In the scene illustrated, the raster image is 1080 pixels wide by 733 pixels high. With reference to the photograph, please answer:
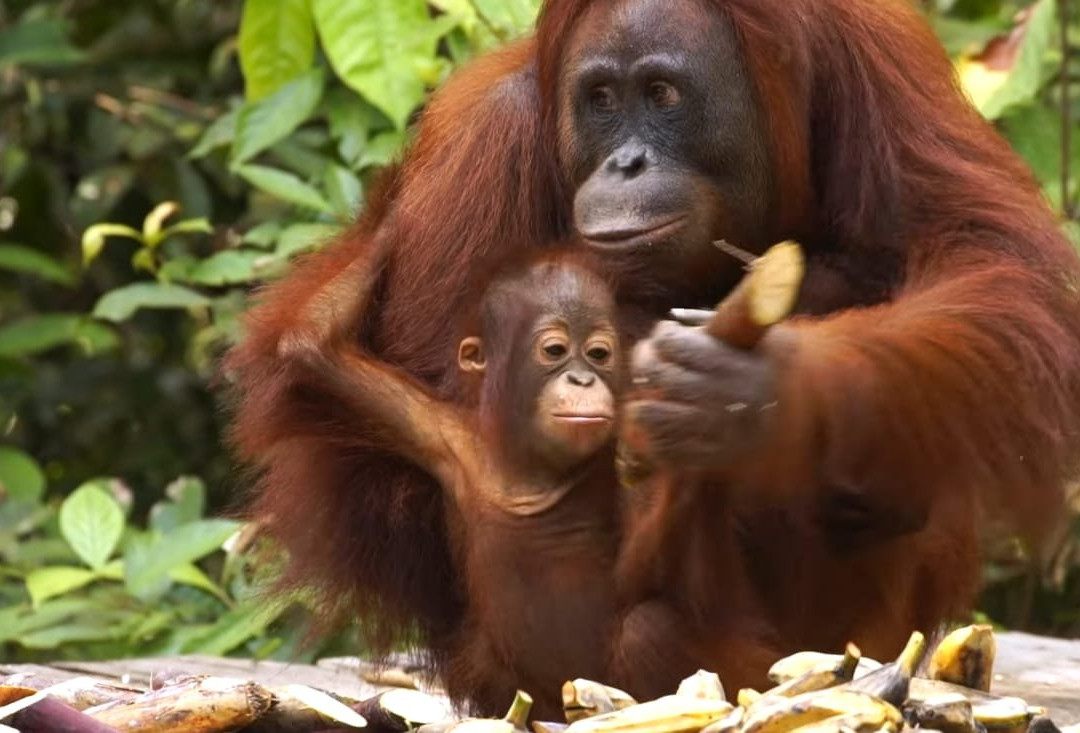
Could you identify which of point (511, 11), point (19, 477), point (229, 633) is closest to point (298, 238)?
point (511, 11)

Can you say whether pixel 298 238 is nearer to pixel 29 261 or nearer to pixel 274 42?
pixel 274 42

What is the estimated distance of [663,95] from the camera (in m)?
2.71

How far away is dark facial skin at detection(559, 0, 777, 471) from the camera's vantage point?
8.62 ft

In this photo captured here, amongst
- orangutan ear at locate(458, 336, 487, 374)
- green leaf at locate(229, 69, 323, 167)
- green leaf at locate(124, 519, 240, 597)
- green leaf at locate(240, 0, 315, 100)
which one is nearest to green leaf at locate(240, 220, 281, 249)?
green leaf at locate(229, 69, 323, 167)

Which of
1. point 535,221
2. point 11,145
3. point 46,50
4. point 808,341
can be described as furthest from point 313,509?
point 11,145

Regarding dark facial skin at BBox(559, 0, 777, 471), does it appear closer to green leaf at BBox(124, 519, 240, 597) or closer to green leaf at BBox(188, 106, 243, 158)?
green leaf at BBox(124, 519, 240, 597)

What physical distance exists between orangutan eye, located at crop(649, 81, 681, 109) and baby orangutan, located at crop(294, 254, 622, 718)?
24 centimetres

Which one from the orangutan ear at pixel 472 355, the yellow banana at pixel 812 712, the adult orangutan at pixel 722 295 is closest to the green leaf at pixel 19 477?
the adult orangutan at pixel 722 295

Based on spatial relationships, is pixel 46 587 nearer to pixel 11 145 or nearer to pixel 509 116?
pixel 509 116

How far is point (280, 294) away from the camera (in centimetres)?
312

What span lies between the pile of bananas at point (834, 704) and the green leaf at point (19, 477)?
2311 millimetres

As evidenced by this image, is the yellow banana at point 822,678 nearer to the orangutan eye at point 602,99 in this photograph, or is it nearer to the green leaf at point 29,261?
the orangutan eye at point 602,99

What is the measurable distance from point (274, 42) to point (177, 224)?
58 centimetres

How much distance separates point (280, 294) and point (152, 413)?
206 centimetres
